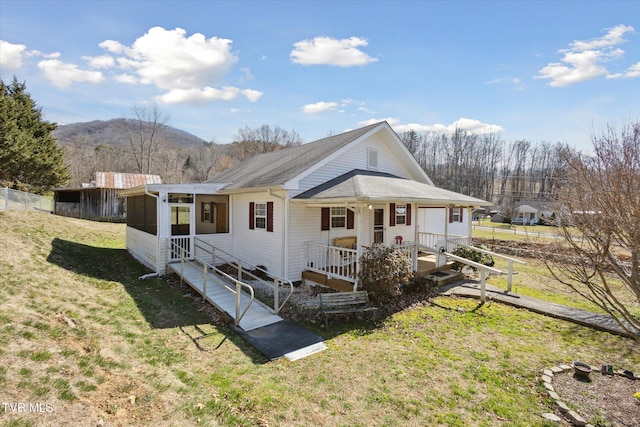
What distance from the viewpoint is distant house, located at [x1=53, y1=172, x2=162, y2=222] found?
27594mm

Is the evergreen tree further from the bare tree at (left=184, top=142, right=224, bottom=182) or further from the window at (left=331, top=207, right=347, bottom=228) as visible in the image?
the bare tree at (left=184, top=142, right=224, bottom=182)

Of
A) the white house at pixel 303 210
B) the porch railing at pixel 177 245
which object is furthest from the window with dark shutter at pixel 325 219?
the porch railing at pixel 177 245

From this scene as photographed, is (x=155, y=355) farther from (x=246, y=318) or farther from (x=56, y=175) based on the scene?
(x=56, y=175)

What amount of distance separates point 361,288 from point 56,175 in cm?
3064

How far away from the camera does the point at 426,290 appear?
10.5 m

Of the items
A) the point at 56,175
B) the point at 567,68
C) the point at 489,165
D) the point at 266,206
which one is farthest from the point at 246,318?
the point at 489,165

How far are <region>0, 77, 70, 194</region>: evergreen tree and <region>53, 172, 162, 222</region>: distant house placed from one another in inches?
78.3

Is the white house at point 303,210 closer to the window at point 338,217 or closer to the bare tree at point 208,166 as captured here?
the window at point 338,217

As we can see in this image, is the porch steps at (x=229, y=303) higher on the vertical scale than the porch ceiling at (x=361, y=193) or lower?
lower

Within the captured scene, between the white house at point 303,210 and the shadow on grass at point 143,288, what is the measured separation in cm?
91

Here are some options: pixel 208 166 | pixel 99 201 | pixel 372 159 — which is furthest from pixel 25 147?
pixel 208 166

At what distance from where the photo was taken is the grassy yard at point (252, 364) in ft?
14.1

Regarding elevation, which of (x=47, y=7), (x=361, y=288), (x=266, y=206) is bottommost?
(x=361, y=288)

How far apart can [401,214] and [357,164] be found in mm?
3266
